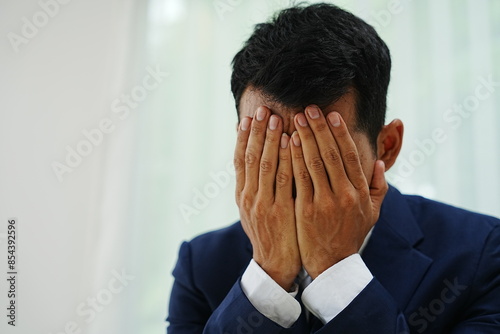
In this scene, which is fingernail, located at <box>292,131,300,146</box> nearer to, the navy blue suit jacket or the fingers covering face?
the fingers covering face

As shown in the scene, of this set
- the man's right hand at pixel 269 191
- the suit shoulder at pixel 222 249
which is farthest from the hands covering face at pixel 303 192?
the suit shoulder at pixel 222 249

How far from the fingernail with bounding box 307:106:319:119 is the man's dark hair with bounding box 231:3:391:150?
0.9 inches

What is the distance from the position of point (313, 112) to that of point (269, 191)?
0.21 m

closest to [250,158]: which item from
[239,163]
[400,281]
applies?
[239,163]

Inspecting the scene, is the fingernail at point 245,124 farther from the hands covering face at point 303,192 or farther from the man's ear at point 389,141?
the man's ear at point 389,141

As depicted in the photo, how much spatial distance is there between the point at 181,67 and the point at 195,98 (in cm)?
17

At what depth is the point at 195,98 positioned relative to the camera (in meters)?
2.27

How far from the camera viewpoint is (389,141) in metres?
1.24

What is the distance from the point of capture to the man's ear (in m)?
1.22

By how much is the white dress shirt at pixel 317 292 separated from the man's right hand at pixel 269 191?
4 centimetres

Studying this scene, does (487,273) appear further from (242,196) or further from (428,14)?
(428,14)

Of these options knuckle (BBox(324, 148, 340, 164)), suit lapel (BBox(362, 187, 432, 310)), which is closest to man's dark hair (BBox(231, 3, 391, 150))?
knuckle (BBox(324, 148, 340, 164))

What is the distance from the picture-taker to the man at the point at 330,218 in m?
1.01

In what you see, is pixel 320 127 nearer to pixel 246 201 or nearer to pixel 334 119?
pixel 334 119
